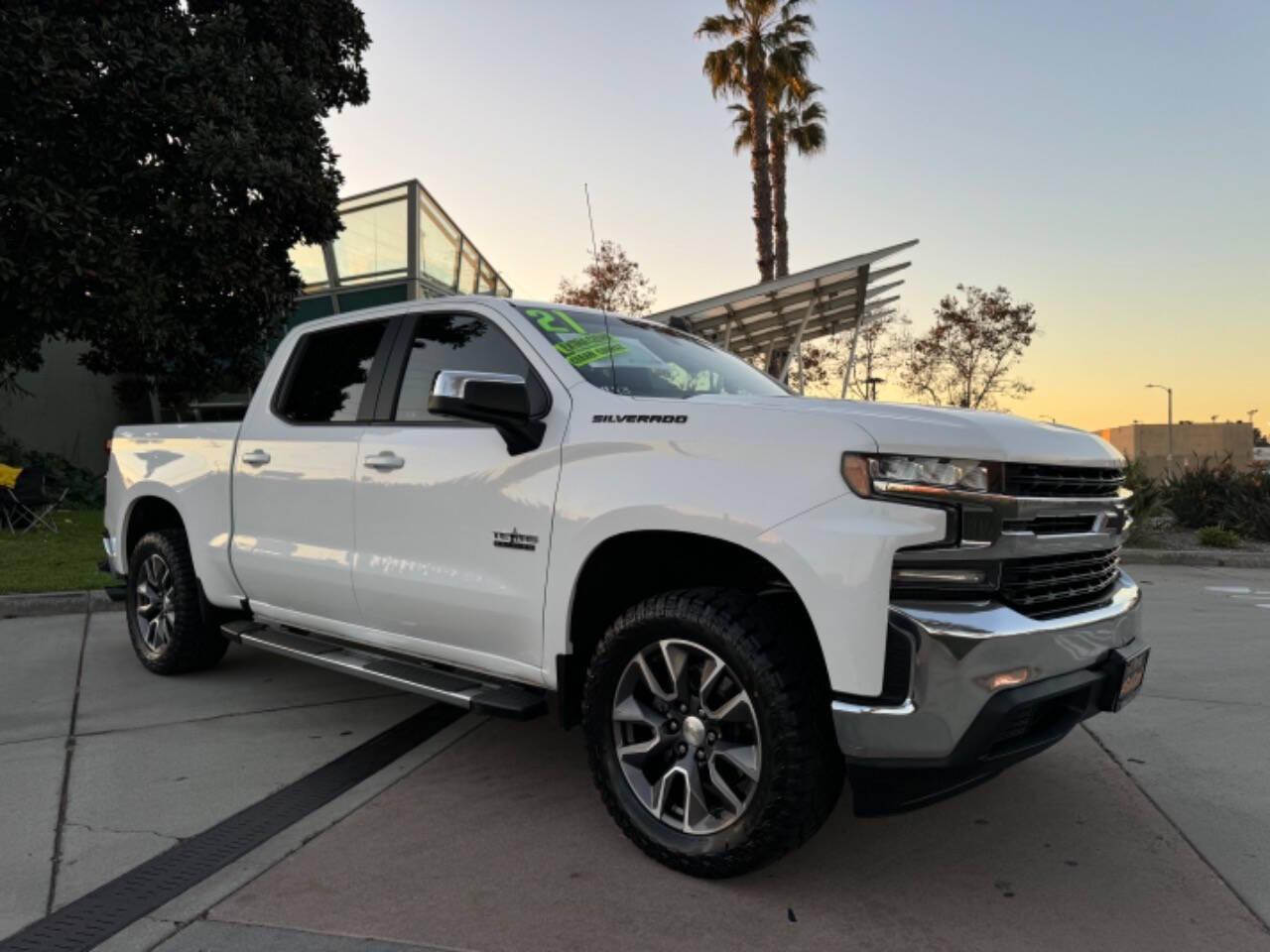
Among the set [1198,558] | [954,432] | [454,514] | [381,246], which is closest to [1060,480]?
[954,432]

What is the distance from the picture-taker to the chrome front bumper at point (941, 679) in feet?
8.07

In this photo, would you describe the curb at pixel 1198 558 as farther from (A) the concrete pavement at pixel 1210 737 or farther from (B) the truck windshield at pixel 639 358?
(B) the truck windshield at pixel 639 358

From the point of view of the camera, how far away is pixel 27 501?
1170 cm

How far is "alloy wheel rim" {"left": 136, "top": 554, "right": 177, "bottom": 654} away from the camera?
5.30 metres

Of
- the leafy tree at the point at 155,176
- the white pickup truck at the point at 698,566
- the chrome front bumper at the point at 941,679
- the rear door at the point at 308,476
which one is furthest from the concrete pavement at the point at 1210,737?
the leafy tree at the point at 155,176

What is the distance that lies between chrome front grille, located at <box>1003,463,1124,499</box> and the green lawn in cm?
776

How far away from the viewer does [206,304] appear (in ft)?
40.7

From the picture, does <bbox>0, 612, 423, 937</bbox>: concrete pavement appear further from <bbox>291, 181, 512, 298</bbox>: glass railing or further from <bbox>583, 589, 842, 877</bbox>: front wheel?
<bbox>291, 181, 512, 298</bbox>: glass railing

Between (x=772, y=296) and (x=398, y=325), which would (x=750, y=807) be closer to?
(x=398, y=325)

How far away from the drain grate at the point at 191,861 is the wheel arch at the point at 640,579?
1114mm

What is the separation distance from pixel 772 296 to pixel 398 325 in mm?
13045

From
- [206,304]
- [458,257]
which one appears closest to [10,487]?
[206,304]

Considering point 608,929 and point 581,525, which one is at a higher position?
point 581,525

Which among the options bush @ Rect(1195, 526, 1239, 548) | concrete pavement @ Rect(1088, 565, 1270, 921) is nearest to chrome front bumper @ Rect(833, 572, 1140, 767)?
concrete pavement @ Rect(1088, 565, 1270, 921)
